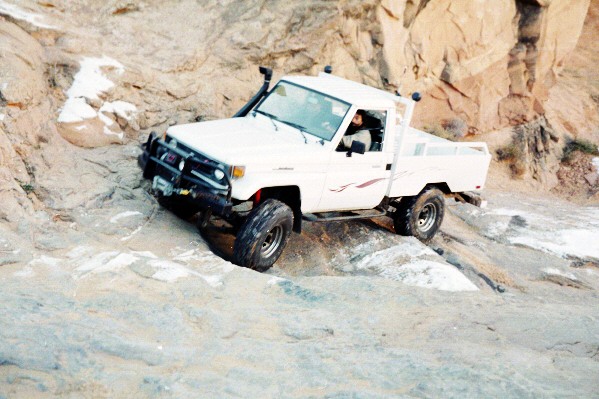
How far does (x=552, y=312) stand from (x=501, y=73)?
11.4 metres

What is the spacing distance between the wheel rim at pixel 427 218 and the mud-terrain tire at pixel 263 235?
3006 mm

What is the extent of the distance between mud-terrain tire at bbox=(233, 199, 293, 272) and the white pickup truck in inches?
0.4

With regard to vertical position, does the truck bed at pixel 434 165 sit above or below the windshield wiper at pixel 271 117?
below

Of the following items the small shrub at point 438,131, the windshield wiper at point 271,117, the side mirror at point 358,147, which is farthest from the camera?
the small shrub at point 438,131

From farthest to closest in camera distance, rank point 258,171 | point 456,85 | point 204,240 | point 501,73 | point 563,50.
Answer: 1. point 563,50
2. point 501,73
3. point 456,85
4. point 204,240
5. point 258,171

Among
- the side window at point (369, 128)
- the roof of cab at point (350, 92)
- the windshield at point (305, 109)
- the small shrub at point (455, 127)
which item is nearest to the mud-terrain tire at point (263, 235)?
the windshield at point (305, 109)

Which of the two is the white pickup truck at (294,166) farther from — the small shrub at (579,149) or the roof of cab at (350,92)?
the small shrub at (579,149)

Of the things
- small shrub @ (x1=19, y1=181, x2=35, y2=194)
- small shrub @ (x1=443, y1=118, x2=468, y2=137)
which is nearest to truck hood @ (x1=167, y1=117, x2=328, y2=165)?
small shrub @ (x1=19, y1=181, x2=35, y2=194)

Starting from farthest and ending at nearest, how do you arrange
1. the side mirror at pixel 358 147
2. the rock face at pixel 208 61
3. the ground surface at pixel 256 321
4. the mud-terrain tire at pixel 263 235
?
the rock face at pixel 208 61 < the side mirror at pixel 358 147 < the mud-terrain tire at pixel 263 235 < the ground surface at pixel 256 321

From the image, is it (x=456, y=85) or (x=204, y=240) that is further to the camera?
(x=456, y=85)

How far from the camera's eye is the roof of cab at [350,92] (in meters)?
8.75

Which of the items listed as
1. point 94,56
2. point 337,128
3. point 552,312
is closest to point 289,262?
point 337,128

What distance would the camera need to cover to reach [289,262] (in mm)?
8680

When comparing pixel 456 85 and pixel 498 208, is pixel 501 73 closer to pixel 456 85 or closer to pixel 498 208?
pixel 456 85
